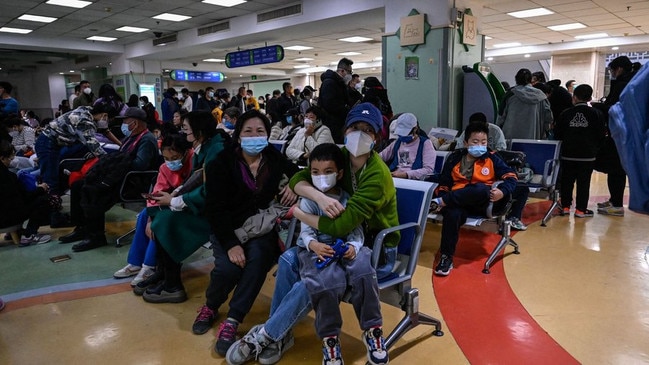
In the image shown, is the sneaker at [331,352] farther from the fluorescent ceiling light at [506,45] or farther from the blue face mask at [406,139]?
the fluorescent ceiling light at [506,45]

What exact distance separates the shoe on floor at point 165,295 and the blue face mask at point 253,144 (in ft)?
3.43

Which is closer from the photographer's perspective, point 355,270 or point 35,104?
point 355,270

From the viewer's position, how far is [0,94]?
6.41 m

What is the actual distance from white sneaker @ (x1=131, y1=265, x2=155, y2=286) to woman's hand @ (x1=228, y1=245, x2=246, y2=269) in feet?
3.35

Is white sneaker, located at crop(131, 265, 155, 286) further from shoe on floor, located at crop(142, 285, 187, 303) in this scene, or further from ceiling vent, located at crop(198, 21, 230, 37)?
ceiling vent, located at crop(198, 21, 230, 37)

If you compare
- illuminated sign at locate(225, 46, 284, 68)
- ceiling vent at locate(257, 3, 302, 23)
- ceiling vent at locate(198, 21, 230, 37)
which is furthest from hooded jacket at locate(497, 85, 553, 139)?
ceiling vent at locate(198, 21, 230, 37)

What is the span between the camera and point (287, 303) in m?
1.96

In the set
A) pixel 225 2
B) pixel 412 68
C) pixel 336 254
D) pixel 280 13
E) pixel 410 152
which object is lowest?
pixel 336 254

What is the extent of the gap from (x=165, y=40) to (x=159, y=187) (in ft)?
33.0

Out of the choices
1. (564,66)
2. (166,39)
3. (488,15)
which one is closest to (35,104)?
(166,39)

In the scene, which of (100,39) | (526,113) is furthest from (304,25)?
(100,39)

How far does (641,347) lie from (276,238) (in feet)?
6.31

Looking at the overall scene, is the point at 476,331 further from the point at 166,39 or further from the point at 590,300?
the point at 166,39

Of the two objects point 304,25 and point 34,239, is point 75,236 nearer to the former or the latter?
point 34,239
